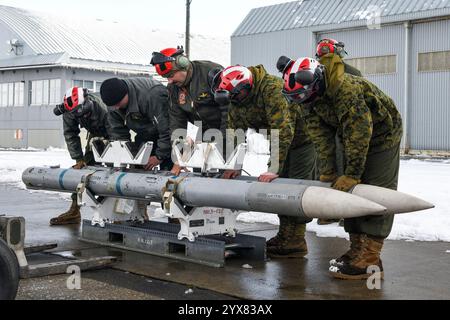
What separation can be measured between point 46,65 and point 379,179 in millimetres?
34877

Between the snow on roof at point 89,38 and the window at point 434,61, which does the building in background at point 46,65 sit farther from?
the window at point 434,61

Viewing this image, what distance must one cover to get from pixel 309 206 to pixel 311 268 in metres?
1.11

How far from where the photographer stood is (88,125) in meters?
9.16

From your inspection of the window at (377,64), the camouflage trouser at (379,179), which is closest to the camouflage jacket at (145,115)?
the camouflage trouser at (379,179)

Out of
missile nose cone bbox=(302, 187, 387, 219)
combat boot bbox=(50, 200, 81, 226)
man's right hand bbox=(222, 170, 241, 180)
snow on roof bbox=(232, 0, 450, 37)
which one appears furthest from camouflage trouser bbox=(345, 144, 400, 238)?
snow on roof bbox=(232, 0, 450, 37)

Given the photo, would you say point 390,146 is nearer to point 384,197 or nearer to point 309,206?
point 384,197

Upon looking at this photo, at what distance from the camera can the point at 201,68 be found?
744 centimetres

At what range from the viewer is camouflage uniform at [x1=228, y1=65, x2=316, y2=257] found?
21.3 ft

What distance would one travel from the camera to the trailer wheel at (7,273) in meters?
4.31

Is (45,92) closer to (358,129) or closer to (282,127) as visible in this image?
Result: (282,127)

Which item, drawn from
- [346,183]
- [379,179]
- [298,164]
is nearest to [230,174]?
[298,164]

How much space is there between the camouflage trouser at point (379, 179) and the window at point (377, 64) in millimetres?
21748
